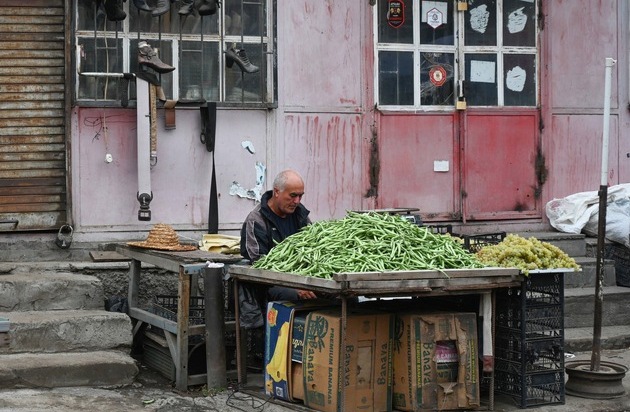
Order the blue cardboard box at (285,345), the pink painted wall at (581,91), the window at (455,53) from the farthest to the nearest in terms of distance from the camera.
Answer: the pink painted wall at (581,91) < the window at (455,53) < the blue cardboard box at (285,345)

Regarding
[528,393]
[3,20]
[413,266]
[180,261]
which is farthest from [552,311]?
[3,20]

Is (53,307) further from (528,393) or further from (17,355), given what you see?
(528,393)

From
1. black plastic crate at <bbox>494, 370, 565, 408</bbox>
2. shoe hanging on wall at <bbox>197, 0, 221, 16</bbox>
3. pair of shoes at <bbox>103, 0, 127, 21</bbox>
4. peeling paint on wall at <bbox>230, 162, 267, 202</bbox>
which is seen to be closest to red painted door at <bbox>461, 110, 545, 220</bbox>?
peeling paint on wall at <bbox>230, 162, 267, 202</bbox>

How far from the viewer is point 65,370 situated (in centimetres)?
787

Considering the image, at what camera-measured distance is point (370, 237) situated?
Result: 25.1ft

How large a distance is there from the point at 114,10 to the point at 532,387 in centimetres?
520

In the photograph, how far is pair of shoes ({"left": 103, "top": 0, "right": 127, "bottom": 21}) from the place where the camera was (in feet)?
32.0

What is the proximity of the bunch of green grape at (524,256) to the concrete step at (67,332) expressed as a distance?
3.00 m

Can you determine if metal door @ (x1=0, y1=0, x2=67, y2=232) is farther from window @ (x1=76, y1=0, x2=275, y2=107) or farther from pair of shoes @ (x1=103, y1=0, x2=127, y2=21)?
pair of shoes @ (x1=103, y1=0, x2=127, y2=21)

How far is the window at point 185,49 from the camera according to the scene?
9867 millimetres

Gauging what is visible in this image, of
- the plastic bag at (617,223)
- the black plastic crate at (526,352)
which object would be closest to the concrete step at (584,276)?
the plastic bag at (617,223)

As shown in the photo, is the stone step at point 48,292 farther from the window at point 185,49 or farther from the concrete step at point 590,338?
the concrete step at point 590,338

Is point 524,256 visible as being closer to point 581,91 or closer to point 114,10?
point 581,91

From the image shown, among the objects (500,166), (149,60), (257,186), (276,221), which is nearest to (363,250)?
(276,221)
